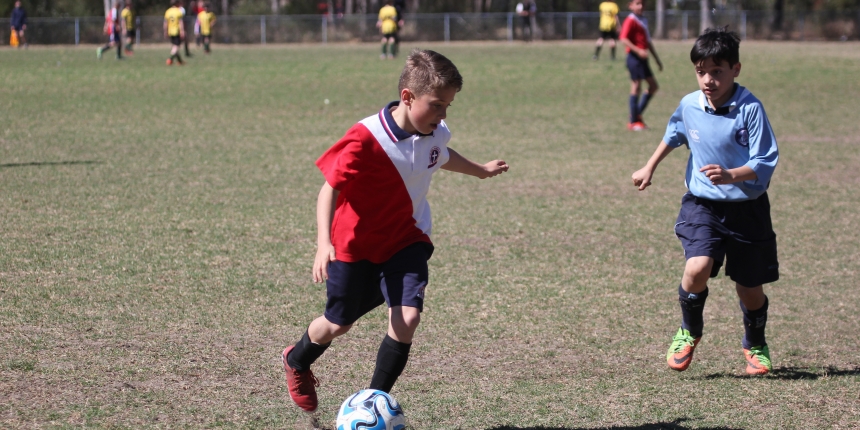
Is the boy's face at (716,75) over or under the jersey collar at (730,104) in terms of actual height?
over

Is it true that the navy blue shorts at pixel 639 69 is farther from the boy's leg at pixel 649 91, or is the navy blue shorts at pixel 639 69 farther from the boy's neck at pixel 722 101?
the boy's neck at pixel 722 101

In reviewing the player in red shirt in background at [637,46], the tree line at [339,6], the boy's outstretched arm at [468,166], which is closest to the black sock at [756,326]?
the boy's outstretched arm at [468,166]

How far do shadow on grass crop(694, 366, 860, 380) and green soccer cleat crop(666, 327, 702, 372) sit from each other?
119mm

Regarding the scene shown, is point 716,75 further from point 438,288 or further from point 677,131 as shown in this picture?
point 438,288

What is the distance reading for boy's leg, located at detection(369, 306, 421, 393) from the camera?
358cm

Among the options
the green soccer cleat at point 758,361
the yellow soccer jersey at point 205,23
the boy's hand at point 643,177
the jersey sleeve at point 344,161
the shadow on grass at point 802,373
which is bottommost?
the shadow on grass at point 802,373

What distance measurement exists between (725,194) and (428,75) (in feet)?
5.67

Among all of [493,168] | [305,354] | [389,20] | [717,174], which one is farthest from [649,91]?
[389,20]

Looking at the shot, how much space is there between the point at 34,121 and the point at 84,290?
9370mm

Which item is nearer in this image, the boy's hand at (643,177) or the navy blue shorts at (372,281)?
the navy blue shorts at (372,281)

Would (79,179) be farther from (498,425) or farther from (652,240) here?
(498,425)

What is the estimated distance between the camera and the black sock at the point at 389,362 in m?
3.64

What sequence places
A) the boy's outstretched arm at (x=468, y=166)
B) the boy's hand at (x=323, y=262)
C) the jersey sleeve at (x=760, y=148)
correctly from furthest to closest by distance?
the jersey sleeve at (x=760, y=148) < the boy's outstretched arm at (x=468, y=166) < the boy's hand at (x=323, y=262)

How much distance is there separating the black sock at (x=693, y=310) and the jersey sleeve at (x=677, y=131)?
2.47ft
